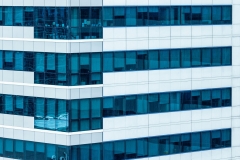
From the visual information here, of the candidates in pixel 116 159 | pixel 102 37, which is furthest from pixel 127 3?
pixel 116 159

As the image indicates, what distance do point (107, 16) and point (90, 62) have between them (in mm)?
2845

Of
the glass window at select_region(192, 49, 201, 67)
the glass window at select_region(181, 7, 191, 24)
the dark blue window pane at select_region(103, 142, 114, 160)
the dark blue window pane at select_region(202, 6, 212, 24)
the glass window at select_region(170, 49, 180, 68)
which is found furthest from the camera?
the dark blue window pane at select_region(202, 6, 212, 24)

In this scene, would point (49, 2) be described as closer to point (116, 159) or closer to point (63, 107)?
point (63, 107)

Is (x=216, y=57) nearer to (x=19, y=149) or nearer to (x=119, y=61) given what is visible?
(x=119, y=61)

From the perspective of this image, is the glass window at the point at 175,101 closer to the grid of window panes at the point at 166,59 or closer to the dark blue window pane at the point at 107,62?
the grid of window panes at the point at 166,59

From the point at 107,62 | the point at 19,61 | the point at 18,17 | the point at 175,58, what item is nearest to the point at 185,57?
the point at 175,58

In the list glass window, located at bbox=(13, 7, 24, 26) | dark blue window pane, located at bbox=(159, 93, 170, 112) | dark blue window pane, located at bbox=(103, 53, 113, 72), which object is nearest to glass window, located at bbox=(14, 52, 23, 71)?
glass window, located at bbox=(13, 7, 24, 26)

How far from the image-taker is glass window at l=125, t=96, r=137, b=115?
47.3 meters

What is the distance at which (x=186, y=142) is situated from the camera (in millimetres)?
49781

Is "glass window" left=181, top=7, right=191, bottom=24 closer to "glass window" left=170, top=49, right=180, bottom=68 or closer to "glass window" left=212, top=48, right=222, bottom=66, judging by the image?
"glass window" left=170, top=49, right=180, bottom=68

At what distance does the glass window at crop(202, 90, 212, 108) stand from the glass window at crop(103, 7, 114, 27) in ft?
26.1

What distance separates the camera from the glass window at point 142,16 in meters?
47.2

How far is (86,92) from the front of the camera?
4541 centimetres

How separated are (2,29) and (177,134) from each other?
40.4 ft
